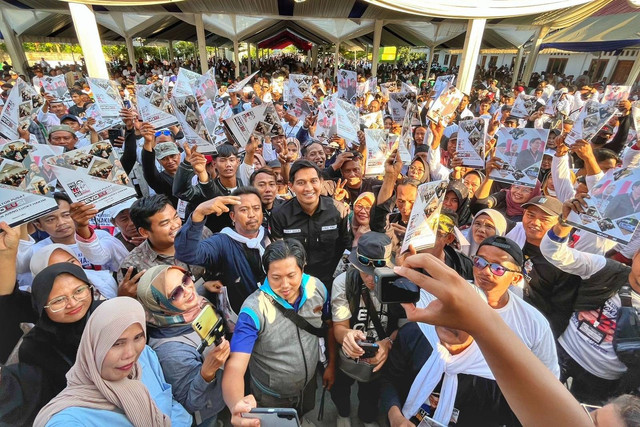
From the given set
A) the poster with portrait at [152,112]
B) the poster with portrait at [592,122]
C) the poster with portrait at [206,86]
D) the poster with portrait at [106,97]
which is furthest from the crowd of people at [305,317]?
the poster with portrait at [206,86]

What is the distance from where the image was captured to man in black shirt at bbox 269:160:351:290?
2.90 m

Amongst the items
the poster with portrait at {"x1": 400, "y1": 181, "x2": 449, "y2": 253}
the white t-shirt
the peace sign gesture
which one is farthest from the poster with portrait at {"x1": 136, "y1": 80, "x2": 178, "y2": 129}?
the white t-shirt

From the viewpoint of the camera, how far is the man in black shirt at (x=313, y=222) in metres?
2.90

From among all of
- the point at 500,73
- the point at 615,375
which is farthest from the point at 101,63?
the point at 500,73

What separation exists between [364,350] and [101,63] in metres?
11.3

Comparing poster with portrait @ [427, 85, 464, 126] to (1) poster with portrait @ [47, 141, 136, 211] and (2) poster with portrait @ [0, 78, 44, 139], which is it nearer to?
(1) poster with portrait @ [47, 141, 136, 211]

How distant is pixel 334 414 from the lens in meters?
2.73

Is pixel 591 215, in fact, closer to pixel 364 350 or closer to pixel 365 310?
pixel 365 310

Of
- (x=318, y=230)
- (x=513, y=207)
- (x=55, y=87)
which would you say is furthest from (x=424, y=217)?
(x=55, y=87)

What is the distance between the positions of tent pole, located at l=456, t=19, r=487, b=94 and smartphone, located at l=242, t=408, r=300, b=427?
11220 mm

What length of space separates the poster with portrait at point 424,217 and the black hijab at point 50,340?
180cm

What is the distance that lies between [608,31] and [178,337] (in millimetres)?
20795

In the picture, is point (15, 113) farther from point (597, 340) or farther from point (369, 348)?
point (597, 340)

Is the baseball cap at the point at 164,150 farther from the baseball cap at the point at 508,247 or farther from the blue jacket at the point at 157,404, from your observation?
the baseball cap at the point at 508,247
